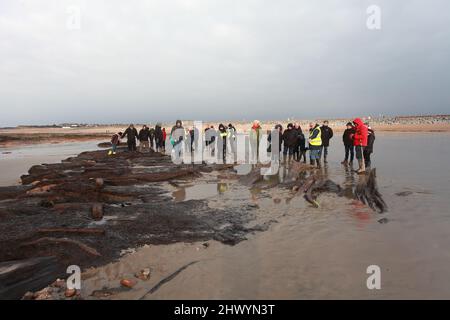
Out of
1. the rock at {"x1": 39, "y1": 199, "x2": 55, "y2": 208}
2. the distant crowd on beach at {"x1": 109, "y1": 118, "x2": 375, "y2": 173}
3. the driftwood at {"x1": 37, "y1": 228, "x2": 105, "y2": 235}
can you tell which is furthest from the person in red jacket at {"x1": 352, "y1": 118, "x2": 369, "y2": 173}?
the rock at {"x1": 39, "y1": 199, "x2": 55, "y2": 208}

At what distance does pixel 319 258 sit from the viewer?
5195 mm

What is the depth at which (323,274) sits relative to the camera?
4664 mm

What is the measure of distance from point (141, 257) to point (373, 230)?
4.00m

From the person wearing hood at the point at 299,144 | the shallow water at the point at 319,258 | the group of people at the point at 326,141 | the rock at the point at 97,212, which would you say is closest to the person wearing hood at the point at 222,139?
the group of people at the point at 326,141

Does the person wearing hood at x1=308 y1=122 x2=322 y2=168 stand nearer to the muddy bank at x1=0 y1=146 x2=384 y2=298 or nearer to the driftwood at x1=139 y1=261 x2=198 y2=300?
the muddy bank at x1=0 y1=146 x2=384 y2=298

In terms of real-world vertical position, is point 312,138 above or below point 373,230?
above

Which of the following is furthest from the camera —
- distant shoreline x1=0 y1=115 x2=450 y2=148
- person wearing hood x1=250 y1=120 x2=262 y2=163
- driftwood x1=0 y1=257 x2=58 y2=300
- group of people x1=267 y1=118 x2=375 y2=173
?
distant shoreline x1=0 y1=115 x2=450 y2=148

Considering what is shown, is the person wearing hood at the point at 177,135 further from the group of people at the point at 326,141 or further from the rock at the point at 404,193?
the rock at the point at 404,193

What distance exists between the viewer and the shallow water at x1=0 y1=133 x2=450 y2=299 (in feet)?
14.0

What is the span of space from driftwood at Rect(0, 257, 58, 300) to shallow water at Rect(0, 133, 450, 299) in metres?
0.63

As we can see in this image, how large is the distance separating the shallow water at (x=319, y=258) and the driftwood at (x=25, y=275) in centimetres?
63
